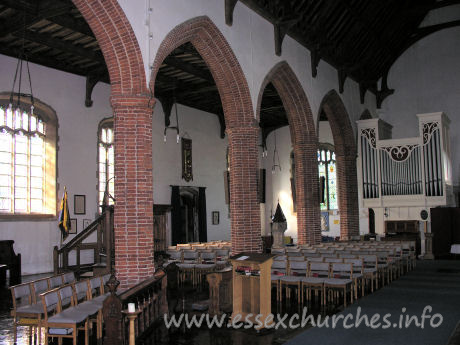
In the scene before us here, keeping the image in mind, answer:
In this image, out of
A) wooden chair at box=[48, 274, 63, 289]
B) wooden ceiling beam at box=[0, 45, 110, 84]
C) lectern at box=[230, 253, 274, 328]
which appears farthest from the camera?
wooden ceiling beam at box=[0, 45, 110, 84]

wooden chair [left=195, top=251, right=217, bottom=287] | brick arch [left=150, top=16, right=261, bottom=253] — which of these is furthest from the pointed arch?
wooden chair [left=195, top=251, right=217, bottom=287]

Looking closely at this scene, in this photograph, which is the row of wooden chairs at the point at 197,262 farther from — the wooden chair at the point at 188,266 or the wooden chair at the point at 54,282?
the wooden chair at the point at 54,282

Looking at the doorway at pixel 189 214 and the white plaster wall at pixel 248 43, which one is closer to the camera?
the white plaster wall at pixel 248 43

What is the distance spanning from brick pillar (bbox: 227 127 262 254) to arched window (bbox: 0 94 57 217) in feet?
19.4

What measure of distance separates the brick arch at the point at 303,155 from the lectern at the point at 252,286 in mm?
7707

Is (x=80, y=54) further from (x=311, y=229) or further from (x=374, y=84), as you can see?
A: (x=374, y=84)

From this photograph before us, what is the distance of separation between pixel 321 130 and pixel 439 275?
493 inches

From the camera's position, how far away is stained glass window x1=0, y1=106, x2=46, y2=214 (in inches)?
525

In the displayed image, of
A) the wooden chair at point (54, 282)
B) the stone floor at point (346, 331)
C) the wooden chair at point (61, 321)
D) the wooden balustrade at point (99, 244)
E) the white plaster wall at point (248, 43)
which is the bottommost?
the stone floor at point (346, 331)

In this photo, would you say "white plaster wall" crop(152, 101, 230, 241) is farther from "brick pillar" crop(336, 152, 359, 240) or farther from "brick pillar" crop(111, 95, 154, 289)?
"brick pillar" crop(111, 95, 154, 289)

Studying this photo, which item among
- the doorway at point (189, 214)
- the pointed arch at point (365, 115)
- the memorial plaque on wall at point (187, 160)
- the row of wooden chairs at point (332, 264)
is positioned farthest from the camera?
the pointed arch at point (365, 115)

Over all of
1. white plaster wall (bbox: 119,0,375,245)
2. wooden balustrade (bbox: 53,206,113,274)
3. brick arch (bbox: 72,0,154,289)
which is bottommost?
wooden balustrade (bbox: 53,206,113,274)

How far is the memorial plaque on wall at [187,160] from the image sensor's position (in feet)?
64.0

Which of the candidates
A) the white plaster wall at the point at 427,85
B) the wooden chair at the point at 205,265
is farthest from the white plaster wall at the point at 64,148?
the white plaster wall at the point at 427,85
